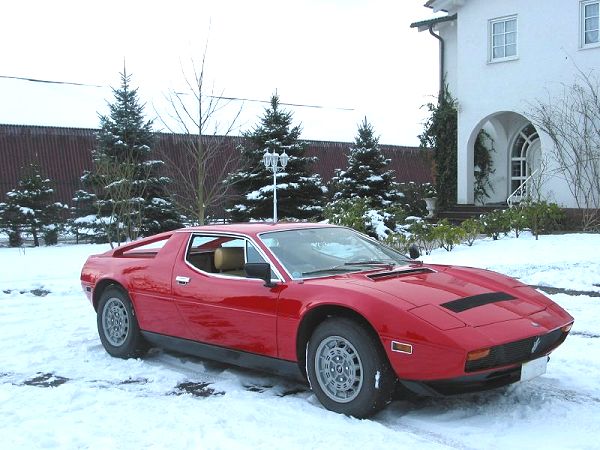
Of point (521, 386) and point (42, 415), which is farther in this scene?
point (521, 386)

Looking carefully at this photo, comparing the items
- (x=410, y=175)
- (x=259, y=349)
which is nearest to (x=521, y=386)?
(x=259, y=349)

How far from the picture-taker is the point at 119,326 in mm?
5945

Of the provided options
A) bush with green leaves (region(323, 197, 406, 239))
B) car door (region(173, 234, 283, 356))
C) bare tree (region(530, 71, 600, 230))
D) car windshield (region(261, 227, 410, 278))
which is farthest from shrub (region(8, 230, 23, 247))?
car windshield (region(261, 227, 410, 278))

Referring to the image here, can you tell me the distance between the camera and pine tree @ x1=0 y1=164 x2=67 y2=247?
63.8ft

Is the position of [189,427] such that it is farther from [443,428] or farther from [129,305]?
[129,305]

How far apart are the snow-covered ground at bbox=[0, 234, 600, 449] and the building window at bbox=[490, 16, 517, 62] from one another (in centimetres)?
1274

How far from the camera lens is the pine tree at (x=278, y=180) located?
69.4ft

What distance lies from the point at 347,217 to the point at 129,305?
865 centimetres

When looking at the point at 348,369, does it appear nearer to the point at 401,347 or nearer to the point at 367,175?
the point at 401,347

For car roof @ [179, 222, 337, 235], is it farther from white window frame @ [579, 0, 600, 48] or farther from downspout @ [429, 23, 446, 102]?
downspout @ [429, 23, 446, 102]

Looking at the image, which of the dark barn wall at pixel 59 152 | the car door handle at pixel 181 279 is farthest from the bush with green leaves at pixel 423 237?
the dark barn wall at pixel 59 152

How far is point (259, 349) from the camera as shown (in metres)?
4.67

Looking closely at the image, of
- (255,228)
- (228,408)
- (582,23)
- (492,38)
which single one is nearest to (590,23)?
(582,23)

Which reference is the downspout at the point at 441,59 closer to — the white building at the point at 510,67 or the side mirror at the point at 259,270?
the white building at the point at 510,67
